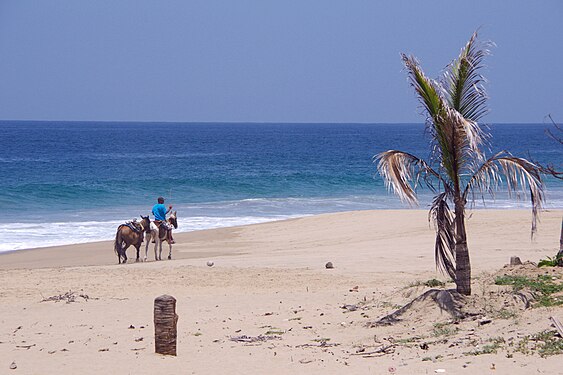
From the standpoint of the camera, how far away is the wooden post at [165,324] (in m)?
9.56

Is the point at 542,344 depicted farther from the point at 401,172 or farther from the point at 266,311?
the point at 266,311

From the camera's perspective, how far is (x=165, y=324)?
31.4 feet

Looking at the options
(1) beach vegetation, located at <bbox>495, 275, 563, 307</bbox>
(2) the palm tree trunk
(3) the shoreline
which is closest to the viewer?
(1) beach vegetation, located at <bbox>495, 275, 563, 307</bbox>

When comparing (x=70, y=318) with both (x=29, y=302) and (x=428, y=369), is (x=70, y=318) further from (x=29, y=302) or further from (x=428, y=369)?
(x=428, y=369)

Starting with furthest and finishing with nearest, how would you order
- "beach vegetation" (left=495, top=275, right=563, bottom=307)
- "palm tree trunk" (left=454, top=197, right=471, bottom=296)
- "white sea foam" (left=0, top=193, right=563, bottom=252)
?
"white sea foam" (left=0, top=193, right=563, bottom=252)
"palm tree trunk" (left=454, top=197, right=471, bottom=296)
"beach vegetation" (left=495, top=275, right=563, bottom=307)

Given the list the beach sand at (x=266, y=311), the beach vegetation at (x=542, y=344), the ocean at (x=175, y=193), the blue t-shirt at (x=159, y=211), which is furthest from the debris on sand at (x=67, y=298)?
the ocean at (x=175, y=193)

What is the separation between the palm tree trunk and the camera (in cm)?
1018

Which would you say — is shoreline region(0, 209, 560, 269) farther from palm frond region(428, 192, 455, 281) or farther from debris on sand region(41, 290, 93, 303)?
palm frond region(428, 192, 455, 281)

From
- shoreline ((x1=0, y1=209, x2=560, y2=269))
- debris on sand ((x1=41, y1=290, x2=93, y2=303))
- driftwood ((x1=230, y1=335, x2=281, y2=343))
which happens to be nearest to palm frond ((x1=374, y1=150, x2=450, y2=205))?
driftwood ((x1=230, y1=335, x2=281, y2=343))

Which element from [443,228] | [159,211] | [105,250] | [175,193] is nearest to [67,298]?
[159,211]

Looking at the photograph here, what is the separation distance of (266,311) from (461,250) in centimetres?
352

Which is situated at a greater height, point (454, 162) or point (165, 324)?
point (454, 162)

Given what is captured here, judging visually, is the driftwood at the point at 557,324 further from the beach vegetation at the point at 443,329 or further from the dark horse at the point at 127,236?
the dark horse at the point at 127,236

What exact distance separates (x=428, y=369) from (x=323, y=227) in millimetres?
17862
